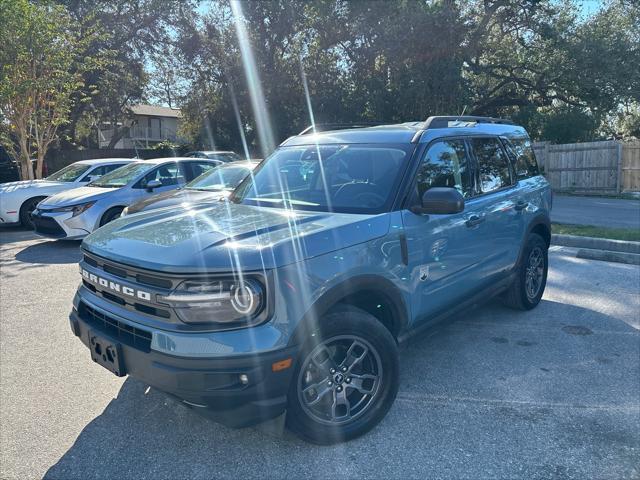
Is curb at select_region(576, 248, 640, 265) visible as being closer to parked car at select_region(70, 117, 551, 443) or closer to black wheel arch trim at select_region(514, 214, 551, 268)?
black wheel arch trim at select_region(514, 214, 551, 268)

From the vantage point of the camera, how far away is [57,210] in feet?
28.2

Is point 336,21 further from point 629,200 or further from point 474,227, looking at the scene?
point 474,227

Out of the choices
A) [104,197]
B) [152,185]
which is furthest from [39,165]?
[152,185]

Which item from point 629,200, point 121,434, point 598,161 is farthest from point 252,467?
point 598,161

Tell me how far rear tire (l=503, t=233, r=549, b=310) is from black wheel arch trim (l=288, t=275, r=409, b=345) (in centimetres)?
221

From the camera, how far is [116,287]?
2.92 metres

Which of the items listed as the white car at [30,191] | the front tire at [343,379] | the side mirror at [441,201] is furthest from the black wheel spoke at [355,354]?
the white car at [30,191]

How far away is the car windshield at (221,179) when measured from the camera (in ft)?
27.2

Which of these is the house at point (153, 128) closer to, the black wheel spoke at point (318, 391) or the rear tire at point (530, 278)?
the rear tire at point (530, 278)

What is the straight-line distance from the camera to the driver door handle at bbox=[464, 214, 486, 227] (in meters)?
4.00

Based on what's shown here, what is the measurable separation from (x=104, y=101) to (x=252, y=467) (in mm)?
24761

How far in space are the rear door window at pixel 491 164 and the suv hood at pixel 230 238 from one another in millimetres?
1565

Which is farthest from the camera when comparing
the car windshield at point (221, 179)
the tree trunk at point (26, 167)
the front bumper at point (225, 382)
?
the tree trunk at point (26, 167)

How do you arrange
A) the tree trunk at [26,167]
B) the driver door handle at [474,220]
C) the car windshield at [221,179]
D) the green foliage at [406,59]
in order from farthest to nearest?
the green foliage at [406,59] → the tree trunk at [26,167] → the car windshield at [221,179] → the driver door handle at [474,220]
